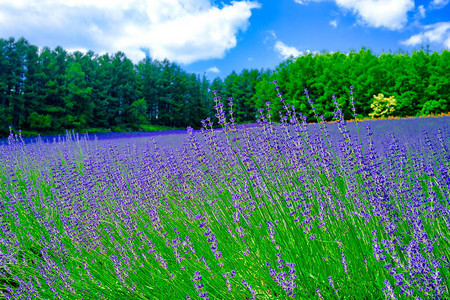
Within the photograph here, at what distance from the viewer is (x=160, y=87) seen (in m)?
34.0

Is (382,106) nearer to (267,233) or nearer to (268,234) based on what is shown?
(267,233)

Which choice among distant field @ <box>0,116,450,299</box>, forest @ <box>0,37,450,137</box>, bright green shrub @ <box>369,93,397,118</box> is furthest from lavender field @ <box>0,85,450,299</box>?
bright green shrub @ <box>369,93,397,118</box>

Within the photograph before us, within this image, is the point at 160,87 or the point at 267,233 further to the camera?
the point at 160,87

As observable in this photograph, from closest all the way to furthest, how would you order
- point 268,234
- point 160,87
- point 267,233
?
point 268,234, point 267,233, point 160,87

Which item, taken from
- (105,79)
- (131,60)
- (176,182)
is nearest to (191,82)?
(131,60)

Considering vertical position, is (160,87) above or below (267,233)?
above

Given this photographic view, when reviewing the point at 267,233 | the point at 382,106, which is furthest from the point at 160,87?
the point at 267,233

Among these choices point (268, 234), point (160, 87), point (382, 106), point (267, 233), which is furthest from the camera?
point (160, 87)

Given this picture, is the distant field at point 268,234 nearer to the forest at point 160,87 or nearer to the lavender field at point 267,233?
the lavender field at point 267,233

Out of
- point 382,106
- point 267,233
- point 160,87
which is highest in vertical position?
point 160,87

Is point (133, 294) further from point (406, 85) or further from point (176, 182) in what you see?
point (406, 85)

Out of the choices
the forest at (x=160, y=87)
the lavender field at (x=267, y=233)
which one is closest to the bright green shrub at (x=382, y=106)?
the forest at (x=160, y=87)

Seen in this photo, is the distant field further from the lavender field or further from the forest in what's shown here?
the forest

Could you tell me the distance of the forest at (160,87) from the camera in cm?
1727
